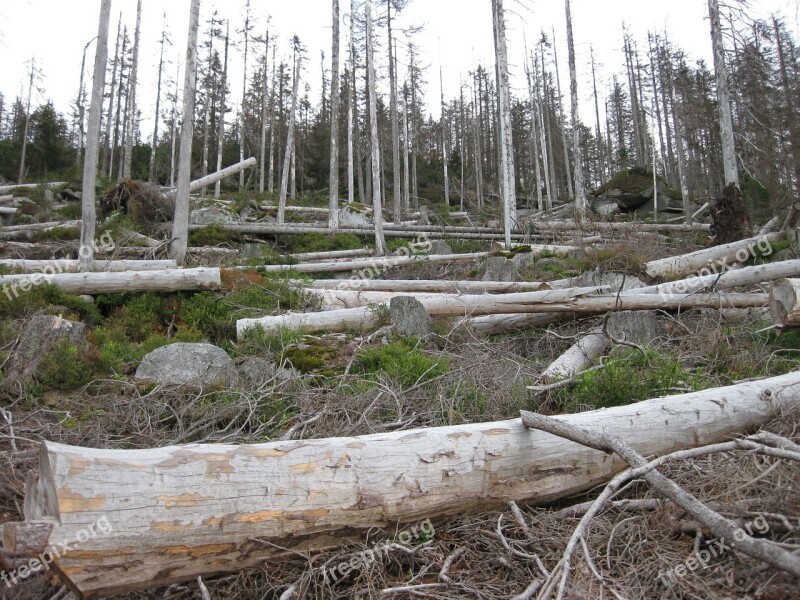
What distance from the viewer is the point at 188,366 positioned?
679cm

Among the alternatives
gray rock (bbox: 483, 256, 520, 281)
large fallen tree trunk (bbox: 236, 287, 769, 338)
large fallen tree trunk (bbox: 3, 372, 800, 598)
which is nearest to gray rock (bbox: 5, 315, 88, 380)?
large fallen tree trunk (bbox: 236, 287, 769, 338)

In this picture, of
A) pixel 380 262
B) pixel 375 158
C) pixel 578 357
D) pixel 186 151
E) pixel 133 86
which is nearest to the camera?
pixel 578 357

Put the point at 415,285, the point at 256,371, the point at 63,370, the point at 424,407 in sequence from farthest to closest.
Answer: the point at 415,285 < the point at 256,371 < the point at 63,370 < the point at 424,407

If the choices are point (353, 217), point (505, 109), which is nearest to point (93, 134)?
point (505, 109)

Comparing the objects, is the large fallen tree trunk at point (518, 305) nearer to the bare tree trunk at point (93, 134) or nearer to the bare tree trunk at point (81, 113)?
the bare tree trunk at point (93, 134)

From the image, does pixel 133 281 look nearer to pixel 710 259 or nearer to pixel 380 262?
pixel 380 262

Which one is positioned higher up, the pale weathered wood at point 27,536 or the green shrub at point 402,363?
the green shrub at point 402,363

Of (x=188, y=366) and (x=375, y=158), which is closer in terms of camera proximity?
(x=188, y=366)

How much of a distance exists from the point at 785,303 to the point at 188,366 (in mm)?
6784

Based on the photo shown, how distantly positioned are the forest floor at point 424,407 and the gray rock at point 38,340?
16 centimetres

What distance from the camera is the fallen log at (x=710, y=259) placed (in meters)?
10.6

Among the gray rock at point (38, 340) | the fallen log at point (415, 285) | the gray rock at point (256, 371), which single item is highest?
the fallen log at point (415, 285)

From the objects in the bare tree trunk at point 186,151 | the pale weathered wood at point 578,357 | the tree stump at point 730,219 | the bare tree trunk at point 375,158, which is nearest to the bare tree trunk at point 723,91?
the tree stump at point 730,219

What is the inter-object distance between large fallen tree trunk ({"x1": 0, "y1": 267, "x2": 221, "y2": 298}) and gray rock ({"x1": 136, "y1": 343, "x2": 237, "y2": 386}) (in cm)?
315
